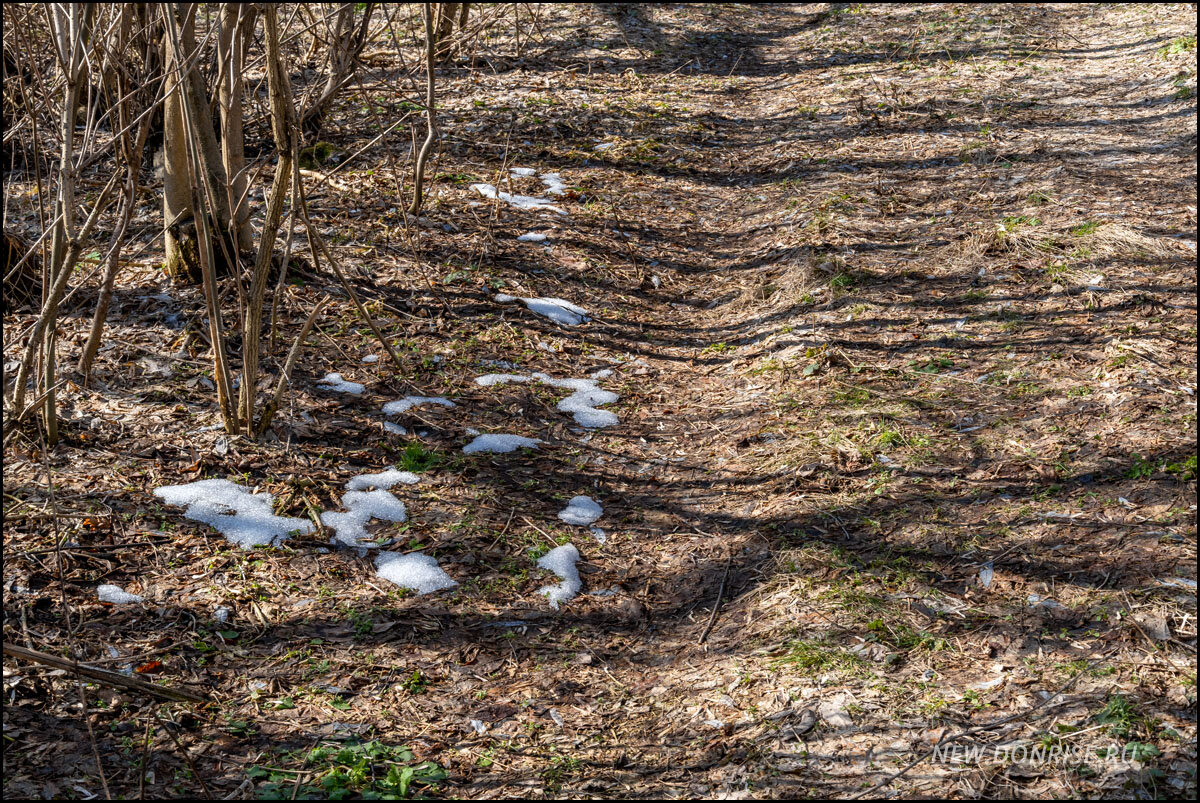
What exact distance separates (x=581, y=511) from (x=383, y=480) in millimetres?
925

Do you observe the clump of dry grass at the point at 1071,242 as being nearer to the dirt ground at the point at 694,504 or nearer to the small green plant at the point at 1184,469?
the dirt ground at the point at 694,504

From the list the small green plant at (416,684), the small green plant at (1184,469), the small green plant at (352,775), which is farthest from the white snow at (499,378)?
the small green plant at (1184,469)

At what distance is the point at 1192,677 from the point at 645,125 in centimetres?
686

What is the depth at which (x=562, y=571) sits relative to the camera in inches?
131

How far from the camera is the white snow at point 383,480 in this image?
3.64 metres

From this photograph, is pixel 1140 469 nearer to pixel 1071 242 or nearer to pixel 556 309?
pixel 1071 242

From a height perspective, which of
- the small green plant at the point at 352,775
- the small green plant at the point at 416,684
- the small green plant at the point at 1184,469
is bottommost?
the small green plant at the point at 416,684

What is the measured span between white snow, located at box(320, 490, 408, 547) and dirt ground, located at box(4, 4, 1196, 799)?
0.07m

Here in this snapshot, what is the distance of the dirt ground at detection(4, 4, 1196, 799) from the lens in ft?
7.97

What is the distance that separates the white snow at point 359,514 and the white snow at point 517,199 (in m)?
3.37

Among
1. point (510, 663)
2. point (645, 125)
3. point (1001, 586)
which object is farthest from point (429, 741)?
point (645, 125)

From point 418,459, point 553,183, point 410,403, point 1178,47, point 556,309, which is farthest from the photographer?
point 1178,47

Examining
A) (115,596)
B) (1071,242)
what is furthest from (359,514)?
(1071,242)

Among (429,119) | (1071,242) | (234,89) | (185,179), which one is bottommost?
(1071,242)
